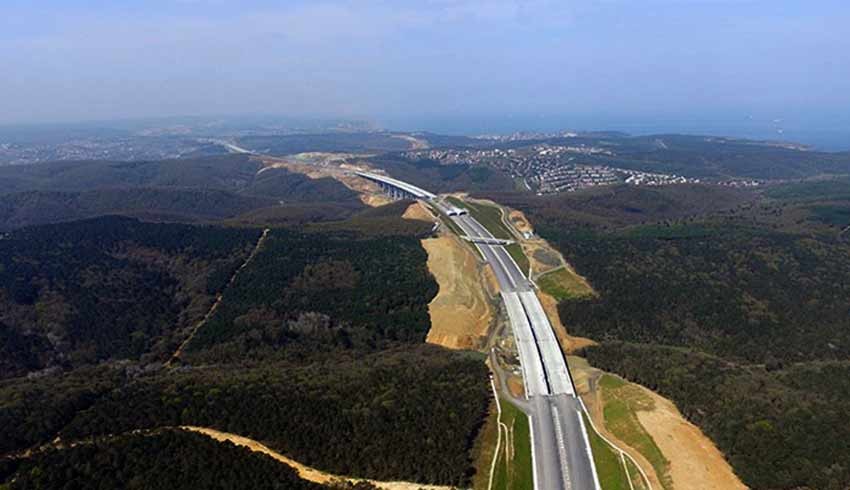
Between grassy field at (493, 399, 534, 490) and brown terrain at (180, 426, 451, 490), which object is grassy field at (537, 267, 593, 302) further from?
brown terrain at (180, 426, 451, 490)

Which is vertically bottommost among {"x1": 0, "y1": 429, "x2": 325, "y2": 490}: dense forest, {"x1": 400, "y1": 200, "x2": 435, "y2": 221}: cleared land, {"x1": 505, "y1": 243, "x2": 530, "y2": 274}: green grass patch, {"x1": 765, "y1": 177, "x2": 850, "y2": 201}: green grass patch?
{"x1": 0, "y1": 429, "x2": 325, "y2": 490}: dense forest

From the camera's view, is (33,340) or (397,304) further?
(397,304)

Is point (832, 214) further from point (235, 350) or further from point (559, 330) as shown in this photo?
point (235, 350)

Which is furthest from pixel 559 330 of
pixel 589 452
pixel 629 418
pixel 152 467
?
pixel 152 467

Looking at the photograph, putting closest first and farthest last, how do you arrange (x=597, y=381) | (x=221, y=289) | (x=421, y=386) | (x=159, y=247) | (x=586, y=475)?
1. (x=586, y=475)
2. (x=421, y=386)
3. (x=597, y=381)
4. (x=221, y=289)
5. (x=159, y=247)

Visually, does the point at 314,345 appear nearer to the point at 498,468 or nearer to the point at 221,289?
the point at 221,289

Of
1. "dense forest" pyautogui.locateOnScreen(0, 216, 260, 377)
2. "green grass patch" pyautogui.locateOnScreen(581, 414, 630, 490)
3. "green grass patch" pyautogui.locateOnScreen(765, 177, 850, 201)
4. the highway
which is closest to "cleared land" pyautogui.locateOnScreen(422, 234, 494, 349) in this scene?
the highway

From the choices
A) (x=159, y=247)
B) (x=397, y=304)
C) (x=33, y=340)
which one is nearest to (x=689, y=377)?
(x=397, y=304)
